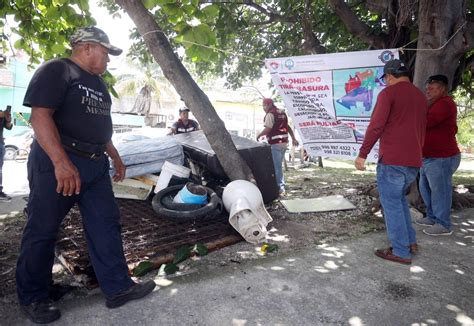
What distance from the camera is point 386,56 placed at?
4438mm

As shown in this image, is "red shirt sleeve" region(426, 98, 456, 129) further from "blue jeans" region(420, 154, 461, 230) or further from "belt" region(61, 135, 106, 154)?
"belt" region(61, 135, 106, 154)

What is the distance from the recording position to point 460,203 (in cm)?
551

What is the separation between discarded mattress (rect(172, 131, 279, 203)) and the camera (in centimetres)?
483

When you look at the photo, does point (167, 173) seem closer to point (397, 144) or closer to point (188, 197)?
point (188, 197)

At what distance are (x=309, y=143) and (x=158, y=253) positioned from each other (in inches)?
118

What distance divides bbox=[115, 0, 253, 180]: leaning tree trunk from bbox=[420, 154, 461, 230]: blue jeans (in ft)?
7.06

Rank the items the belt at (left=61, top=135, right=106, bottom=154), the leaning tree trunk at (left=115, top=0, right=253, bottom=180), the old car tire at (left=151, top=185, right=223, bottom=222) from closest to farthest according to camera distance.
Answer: the belt at (left=61, top=135, right=106, bottom=154), the old car tire at (left=151, top=185, right=223, bottom=222), the leaning tree trunk at (left=115, top=0, right=253, bottom=180)

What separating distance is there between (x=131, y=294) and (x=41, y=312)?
554 mm

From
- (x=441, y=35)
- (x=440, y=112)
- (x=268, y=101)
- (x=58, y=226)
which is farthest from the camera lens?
(x=268, y=101)

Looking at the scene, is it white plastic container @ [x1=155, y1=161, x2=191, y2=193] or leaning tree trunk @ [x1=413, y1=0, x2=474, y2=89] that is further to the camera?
white plastic container @ [x1=155, y1=161, x2=191, y2=193]

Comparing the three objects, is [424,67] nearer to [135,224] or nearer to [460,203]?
[460,203]

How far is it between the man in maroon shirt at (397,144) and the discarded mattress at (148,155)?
2787mm

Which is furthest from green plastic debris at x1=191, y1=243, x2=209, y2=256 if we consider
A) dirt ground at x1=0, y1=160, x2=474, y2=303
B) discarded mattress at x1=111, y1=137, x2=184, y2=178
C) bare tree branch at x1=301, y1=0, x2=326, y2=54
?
bare tree branch at x1=301, y1=0, x2=326, y2=54

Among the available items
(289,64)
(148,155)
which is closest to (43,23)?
(148,155)
